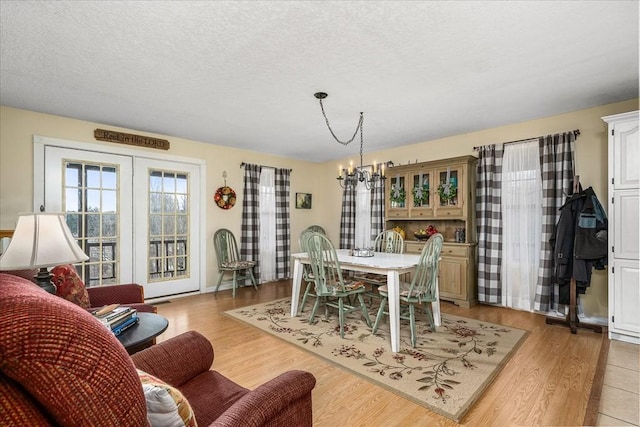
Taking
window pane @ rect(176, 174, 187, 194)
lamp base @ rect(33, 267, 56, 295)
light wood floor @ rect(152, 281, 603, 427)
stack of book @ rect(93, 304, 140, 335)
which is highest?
window pane @ rect(176, 174, 187, 194)

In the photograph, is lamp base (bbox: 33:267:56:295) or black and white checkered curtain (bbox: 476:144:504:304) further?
black and white checkered curtain (bbox: 476:144:504:304)

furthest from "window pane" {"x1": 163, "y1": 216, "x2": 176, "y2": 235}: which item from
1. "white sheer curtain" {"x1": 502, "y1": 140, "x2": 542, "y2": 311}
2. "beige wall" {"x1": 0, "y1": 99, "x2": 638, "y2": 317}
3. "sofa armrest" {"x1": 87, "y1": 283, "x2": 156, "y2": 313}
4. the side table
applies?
"white sheer curtain" {"x1": 502, "y1": 140, "x2": 542, "y2": 311}

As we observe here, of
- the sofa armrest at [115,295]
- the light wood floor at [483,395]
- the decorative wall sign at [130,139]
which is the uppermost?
the decorative wall sign at [130,139]

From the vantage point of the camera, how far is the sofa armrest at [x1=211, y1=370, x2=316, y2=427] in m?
1.00

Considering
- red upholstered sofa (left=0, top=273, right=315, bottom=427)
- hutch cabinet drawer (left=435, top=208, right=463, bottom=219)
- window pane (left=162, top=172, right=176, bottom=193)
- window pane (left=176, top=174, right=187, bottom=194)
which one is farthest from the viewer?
window pane (left=176, top=174, right=187, bottom=194)

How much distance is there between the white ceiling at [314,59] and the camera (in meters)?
1.92

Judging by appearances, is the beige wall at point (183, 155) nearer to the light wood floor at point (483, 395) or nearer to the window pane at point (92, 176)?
the window pane at point (92, 176)

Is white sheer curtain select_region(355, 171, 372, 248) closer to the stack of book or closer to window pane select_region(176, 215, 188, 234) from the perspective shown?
window pane select_region(176, 215, 188, 234)

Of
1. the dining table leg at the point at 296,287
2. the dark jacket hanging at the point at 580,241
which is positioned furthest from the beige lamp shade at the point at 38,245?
the dark jacket hanging at the point at 580,241

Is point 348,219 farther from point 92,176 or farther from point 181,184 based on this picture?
point 92,176

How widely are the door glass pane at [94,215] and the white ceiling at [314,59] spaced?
0.68 m

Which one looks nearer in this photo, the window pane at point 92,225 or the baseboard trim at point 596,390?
the baseboard trim at point 596,390

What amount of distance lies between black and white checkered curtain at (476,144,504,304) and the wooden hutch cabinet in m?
0.12

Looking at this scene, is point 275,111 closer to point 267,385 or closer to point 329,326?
point 329,326
